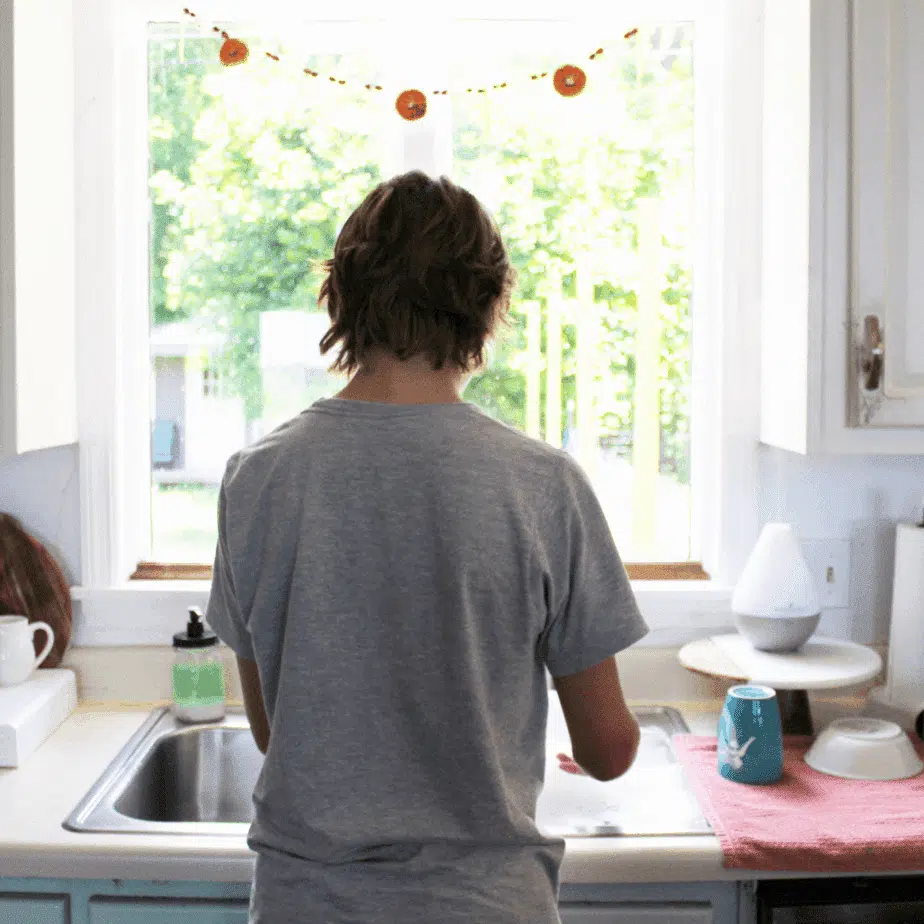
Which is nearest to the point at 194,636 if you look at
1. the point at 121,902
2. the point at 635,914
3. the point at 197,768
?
the point at 197,768

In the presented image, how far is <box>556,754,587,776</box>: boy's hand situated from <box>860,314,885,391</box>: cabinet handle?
2.21 ft

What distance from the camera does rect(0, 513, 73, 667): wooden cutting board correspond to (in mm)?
2053

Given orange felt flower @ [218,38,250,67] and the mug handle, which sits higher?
orange felt flower @ [218,38,250,67]

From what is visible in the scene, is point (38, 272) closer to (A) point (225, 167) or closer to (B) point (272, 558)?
(A) point (225, 167)

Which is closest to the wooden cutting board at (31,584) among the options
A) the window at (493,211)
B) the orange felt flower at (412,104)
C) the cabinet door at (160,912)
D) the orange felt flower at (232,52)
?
the window at (493,211)

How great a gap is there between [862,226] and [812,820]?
773 mm

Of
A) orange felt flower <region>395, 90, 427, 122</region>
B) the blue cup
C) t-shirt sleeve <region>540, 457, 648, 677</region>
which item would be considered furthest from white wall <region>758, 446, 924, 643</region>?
t-shirt sleeve <region>540, 457, 648, 677</region>

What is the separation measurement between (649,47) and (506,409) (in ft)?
2.20

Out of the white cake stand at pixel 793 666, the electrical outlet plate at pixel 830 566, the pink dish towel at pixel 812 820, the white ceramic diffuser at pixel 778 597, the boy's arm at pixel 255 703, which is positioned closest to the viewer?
the boy's arm at pixel 255 703

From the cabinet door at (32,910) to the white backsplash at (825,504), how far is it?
2.29ft

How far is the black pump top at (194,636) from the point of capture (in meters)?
1.98

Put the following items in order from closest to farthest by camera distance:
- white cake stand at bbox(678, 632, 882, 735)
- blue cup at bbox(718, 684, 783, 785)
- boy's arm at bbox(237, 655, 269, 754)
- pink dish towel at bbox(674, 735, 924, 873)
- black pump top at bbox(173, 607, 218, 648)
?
1. boy's arm at bbox(237, 655, 269, 754)
2. pink dish towel at bbox(674, 735, 924, 873)
3. blue cup at bbox(718, 684, 783, 785)
4. white cake stand at bbox(678, 632, 882, 735)
5. black pump top at bbox(173, 607, 218, 648)

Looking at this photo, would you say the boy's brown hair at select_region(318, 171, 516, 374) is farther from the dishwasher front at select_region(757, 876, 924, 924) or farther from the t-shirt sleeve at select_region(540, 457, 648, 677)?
the dishwasher front at select_region(757, 876, 924, 924)

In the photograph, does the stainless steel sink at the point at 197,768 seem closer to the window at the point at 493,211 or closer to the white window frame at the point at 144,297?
the white window frame at the point at 144,297
